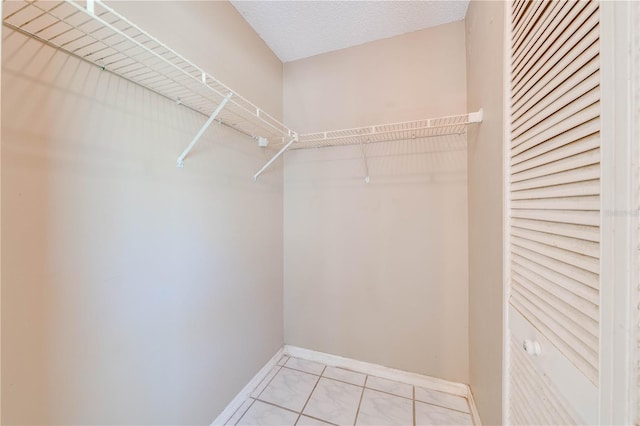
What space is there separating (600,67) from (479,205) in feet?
2.98

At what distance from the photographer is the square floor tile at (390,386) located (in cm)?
153

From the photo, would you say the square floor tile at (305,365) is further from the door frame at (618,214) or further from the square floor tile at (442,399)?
the door frame at (618,214)

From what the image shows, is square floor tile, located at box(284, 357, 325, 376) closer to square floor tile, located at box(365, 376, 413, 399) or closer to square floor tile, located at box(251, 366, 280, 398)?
square floor tile, located at box(251, 366, 280, 398)

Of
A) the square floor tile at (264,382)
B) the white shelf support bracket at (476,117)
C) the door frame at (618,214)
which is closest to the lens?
the door frame at (618,214)

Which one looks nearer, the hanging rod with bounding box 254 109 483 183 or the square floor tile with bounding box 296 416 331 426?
the square floor tile with bounding box 296 416 331 426

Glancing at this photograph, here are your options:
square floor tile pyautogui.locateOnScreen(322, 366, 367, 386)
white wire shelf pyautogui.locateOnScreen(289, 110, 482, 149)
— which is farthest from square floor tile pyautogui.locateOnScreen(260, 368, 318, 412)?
white wire shelf pyautogui.locateOnScreen(289, 110, 482, 149)

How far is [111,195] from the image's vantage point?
0.82 meters

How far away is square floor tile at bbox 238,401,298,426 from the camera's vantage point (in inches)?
51.8

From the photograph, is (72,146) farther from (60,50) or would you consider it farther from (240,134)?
(240,134)

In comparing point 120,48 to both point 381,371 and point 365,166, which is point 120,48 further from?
point 381,371

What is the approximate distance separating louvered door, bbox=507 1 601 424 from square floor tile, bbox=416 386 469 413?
82cm

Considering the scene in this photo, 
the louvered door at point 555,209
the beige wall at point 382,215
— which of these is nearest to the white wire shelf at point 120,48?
the beige wall at point 382,215

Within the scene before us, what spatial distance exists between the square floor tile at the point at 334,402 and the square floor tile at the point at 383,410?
2.0 inches

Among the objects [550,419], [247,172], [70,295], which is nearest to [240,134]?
[247,172]
